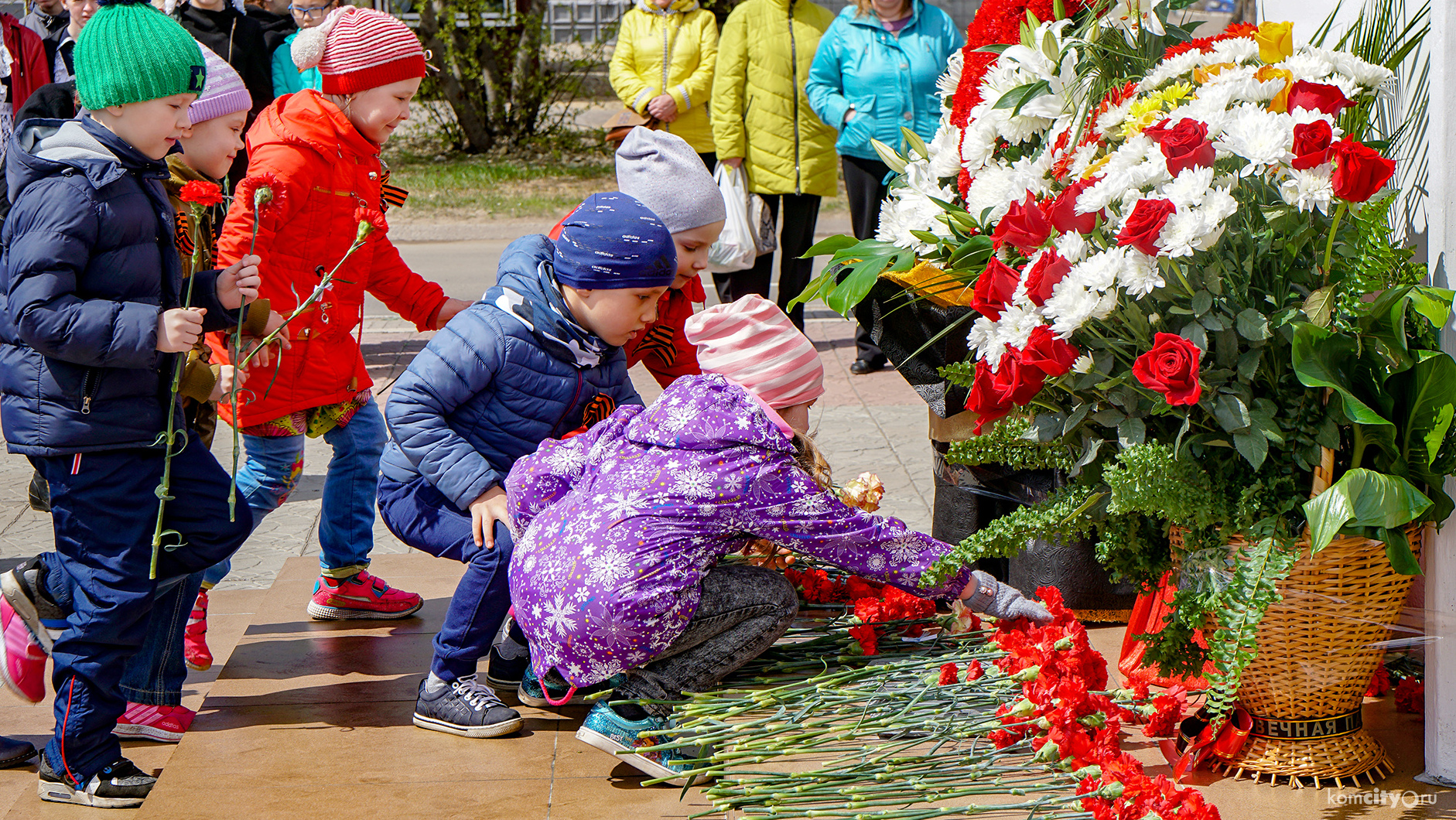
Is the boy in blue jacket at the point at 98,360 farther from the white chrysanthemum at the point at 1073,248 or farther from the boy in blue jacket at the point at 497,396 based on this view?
the white chrysanthemum at the point at 1073,248

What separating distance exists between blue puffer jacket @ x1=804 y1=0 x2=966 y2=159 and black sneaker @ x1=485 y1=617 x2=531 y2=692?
13.1ft

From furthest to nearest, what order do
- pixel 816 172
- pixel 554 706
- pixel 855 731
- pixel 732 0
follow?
pixel 732 0 → pixel 816 172 → pixel 554 706 → pixel 855 731

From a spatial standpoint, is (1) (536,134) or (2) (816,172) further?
(1) (536,134)

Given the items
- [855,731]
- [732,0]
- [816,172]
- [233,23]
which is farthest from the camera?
[732,0]

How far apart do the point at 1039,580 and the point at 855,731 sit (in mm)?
1127

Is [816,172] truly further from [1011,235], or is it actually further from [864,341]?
[1011,235]

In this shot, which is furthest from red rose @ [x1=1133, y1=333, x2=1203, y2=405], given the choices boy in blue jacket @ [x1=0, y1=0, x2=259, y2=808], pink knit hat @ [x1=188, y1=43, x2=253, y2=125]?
pink knit hat @ [x1=188, y1=43, x2=253, y2=125]

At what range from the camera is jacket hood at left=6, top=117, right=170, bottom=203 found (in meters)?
2.71

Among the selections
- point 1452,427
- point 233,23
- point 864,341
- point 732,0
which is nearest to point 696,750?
point 1452,427

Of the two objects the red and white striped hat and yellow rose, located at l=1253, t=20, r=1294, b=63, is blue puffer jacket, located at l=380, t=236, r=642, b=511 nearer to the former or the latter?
the red and white striped hat

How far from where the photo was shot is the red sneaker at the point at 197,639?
3.51 m

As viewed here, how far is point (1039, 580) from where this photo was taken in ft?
11.3

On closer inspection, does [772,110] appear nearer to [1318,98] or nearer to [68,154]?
[68,154]

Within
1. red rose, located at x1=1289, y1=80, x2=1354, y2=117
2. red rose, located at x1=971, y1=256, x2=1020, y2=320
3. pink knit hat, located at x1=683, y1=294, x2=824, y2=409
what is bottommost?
pink knit hat, located at x1=683, y1=294, x2=824, y2=409
